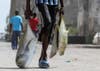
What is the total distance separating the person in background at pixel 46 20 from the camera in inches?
361

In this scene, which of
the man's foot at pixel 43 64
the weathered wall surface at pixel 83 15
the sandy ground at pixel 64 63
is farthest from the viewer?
the weathered wall surface at pixel 83 15

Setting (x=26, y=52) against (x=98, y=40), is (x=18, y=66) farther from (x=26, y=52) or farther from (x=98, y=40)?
(x=98, y=40)

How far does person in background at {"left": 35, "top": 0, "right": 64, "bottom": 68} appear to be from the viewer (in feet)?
30.1

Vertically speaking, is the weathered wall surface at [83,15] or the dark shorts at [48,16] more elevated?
the dark shorts at [48,16]

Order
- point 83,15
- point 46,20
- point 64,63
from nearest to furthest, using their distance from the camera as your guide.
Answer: point 46,20 < point 64,63 < point 83,15

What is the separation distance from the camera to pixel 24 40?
9.27 m

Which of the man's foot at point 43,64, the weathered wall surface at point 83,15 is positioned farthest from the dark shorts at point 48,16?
the weathered wall surface at point 83,15

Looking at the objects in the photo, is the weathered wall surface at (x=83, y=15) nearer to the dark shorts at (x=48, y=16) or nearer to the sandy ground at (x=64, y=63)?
the sandy ground at (x=64, y=63)

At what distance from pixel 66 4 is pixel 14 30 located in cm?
1724

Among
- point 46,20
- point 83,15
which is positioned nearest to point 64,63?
point 46,20

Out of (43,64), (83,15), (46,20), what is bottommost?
(83,15)

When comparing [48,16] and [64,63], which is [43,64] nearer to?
[48,16]

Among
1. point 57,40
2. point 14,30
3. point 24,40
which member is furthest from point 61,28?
point 14,30

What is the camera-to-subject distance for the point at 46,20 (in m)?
9.16
